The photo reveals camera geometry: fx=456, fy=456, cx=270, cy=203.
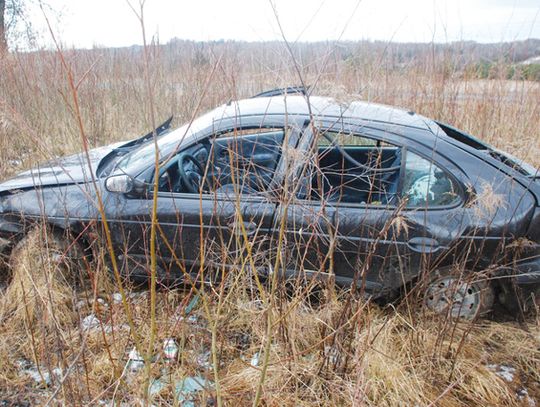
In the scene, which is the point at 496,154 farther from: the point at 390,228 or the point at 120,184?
the point at 120,184

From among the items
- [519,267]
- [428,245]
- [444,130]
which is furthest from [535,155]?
[428,245]

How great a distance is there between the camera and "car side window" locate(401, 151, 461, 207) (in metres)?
2.70

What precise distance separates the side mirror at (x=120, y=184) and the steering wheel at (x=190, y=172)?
340 millimetres

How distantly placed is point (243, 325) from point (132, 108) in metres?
5.88

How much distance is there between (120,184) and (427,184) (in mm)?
1943

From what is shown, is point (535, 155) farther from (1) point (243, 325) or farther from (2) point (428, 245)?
(1) point (243, 325)

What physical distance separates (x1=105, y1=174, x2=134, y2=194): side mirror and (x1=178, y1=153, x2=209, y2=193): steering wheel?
13.4 inches

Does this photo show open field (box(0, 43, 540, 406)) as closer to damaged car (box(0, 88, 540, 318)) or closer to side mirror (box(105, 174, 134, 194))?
damaged car (box(0, 88, 540, 318))

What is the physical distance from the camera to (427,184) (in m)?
2.74

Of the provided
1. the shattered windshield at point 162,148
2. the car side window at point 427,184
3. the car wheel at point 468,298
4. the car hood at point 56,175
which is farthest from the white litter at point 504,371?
the car hood at point 56,175

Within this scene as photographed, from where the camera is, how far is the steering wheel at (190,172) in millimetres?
3070

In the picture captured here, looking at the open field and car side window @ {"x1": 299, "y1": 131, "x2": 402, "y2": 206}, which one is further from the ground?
car side window @ {"x1": 299, "y1": 131, "x2": 402, "y2": 206}

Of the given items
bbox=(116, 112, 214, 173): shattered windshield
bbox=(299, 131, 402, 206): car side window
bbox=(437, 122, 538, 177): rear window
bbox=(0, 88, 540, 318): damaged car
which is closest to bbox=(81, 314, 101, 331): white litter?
bbox=(0, 88, 540, 318): damaged car

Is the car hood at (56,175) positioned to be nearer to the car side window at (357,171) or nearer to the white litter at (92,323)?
the white litter at (92,323)
